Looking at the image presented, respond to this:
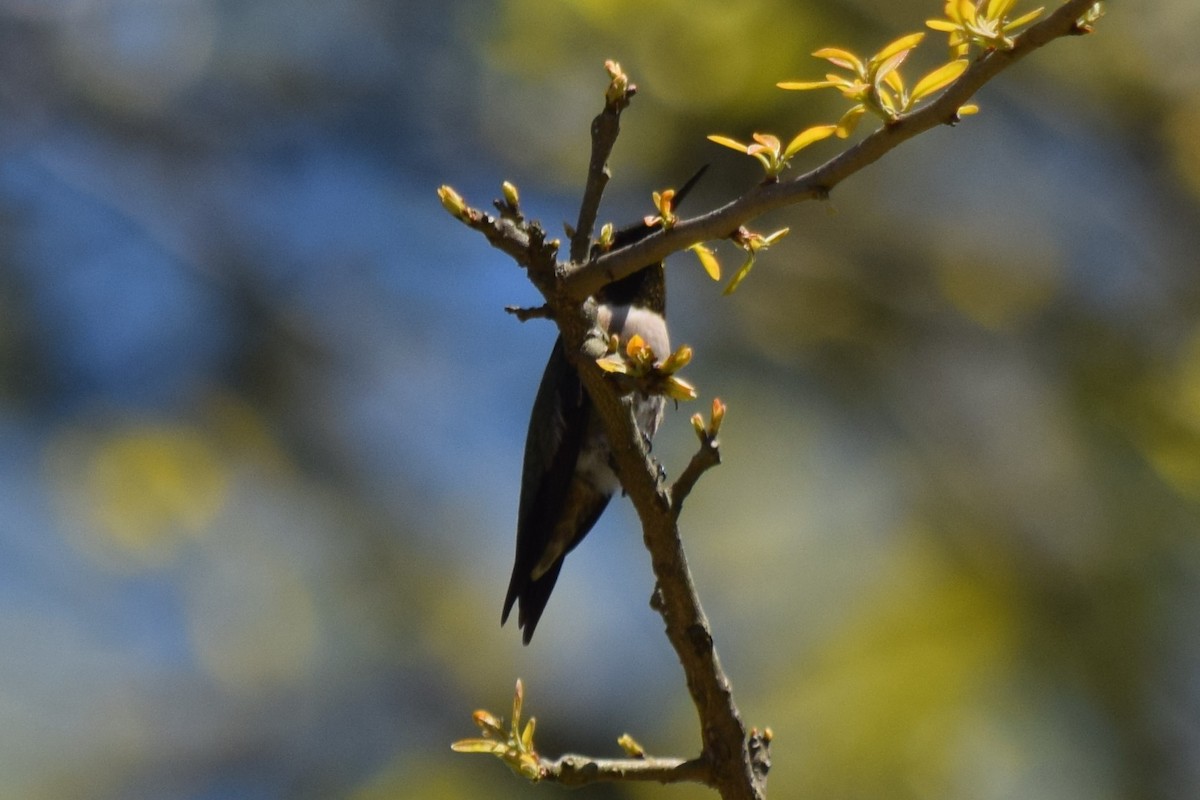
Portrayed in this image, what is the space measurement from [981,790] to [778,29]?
280cm

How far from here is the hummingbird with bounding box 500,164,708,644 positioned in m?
2.88

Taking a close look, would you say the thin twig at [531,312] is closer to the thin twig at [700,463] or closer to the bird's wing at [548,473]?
the thin twig at [700,463]

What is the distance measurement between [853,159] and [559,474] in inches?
70.7

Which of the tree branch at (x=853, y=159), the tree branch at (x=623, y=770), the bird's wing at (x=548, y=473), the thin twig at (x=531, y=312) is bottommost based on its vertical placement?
the tree branch at (x=623, y=770)

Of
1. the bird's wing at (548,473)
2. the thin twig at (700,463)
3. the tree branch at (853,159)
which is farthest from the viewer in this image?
the bird's wing at (548,473)

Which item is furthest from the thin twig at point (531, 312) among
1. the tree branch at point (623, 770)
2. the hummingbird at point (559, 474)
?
the hummingbird at point (559, 474)

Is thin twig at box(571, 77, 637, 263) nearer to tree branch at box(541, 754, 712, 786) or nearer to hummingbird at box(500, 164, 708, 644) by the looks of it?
tree branch at box(541, 754, 712, 786)

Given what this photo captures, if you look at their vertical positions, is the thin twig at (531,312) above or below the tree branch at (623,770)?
above

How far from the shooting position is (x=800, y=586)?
4641 millimetres

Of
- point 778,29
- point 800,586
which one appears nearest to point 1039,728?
point 800,586

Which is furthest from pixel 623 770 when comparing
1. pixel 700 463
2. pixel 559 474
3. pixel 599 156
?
pixel 559 474

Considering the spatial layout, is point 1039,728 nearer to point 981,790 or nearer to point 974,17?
point 981,790

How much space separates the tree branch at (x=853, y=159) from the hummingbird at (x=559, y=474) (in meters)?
1.48

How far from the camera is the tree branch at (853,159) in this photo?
110cm
